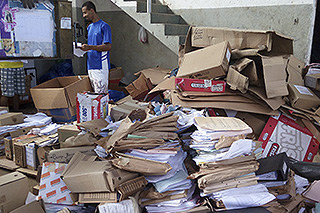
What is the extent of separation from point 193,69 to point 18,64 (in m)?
3.03

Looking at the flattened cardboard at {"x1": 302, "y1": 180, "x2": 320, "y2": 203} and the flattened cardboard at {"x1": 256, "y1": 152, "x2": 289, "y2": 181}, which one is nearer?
the flattened cardboard at {"x1": 256, "y1": 152, "x2": 289, "y2": 181}

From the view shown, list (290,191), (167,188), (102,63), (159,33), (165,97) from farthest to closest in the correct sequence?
(159,33), (102,63), (165,97), (290,191), (167,188)

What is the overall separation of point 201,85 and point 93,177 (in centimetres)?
139

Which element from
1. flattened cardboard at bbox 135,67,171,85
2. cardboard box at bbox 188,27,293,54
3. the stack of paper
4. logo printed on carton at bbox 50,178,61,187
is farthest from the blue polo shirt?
the stack of paper

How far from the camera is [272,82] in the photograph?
2699mm

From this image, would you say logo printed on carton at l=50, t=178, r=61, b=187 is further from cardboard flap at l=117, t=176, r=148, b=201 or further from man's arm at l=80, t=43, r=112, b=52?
man's arm at l=80, t=43, r=112, b=52

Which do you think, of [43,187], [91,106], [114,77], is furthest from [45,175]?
[114,77]

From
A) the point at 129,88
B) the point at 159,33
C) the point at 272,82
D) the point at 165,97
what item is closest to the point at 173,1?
the point at 159,33

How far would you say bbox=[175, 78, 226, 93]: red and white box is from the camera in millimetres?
2766

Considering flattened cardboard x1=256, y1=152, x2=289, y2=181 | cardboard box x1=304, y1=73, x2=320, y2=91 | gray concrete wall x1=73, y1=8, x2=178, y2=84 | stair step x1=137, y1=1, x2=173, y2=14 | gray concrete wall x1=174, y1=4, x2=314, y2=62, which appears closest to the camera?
flattened cardboard x1=256, y1=152, x2=289, y2=181

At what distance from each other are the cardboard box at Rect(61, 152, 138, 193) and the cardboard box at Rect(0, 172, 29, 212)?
0.27m

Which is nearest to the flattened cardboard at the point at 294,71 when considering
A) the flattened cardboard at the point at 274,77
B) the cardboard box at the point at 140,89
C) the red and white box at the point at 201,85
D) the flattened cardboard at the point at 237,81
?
the flattened cardboard at the point at 274,77

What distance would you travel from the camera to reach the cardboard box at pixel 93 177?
1826mm

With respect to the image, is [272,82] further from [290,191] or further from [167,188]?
[167,188]
